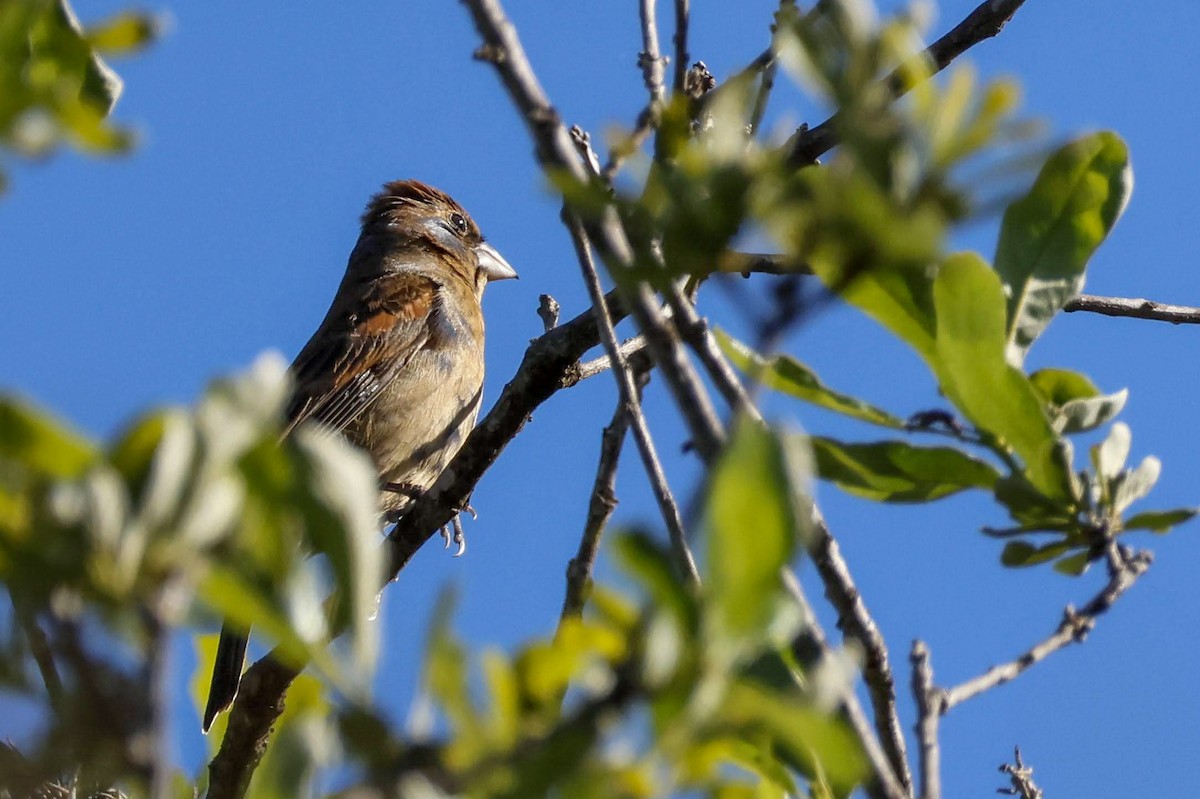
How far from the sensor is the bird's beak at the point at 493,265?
8695 mm

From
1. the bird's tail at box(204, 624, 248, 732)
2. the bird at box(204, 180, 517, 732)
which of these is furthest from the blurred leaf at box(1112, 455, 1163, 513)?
the bird at box(204, 180, 517, 732)

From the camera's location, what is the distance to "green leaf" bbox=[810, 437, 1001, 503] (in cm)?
183

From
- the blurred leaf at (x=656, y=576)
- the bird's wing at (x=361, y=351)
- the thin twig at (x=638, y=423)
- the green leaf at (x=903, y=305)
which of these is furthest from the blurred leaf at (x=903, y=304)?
the bird's wing at (x=361, y=351)

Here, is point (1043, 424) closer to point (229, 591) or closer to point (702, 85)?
point (229, 591)

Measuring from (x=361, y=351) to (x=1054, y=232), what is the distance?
5.63m

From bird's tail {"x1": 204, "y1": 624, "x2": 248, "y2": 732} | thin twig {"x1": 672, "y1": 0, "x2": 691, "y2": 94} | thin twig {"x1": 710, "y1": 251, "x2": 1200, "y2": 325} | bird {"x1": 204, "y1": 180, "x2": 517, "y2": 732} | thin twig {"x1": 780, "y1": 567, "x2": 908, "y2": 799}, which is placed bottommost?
thin twig {"x1": 780, "y1": 567, "x2": 908, "y2": 799}

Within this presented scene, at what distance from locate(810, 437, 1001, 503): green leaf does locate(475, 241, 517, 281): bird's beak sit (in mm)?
6872

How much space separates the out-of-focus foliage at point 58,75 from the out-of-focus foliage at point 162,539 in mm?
355

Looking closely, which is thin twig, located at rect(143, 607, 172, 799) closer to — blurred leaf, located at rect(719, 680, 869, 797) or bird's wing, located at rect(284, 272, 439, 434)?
blurred leaf, located at rect(719, 680, 869, 797)

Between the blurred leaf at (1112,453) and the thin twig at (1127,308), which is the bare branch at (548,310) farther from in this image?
the blurred leaf at (1112,453)

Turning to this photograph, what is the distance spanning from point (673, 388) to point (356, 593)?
0.54 m

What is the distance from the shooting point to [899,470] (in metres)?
1.87

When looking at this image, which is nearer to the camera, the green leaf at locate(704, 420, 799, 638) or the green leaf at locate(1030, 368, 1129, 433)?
the green leaf at locate(704, 420, 799, 638)

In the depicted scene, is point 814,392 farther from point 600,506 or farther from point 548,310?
point 548,310
